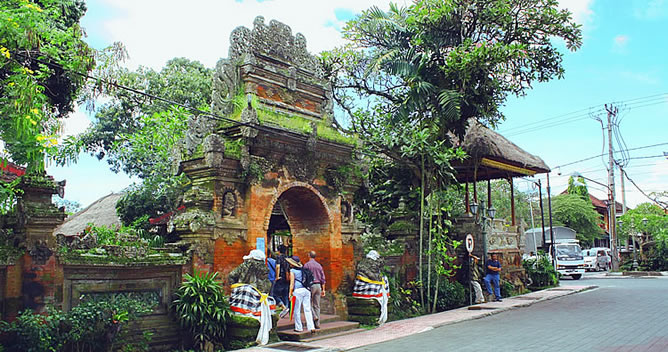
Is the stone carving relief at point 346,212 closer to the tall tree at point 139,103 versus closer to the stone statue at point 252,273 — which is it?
the stone statue at point 252,273

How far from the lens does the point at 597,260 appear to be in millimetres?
37281

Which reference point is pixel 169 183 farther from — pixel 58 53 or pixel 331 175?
pixel 58 53

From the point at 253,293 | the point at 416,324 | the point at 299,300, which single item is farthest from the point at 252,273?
the point at 416,324

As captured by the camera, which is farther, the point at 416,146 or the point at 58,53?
the point at 416,146

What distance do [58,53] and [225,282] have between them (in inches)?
184

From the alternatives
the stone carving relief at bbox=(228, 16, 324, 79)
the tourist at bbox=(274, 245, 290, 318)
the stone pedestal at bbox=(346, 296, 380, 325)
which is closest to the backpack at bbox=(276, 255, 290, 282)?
the tourist at bbox=(274, 245, 290, 318)

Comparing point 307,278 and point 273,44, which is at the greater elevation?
point 273,44

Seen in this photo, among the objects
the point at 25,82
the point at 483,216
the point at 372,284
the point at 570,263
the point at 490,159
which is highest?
the point at 490,159

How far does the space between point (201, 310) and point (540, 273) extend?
15.7m

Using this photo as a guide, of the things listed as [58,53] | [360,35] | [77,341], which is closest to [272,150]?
[58,53]

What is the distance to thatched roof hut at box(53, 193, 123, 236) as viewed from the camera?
64.4ft

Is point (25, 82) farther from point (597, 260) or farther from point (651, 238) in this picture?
point (597, 260)

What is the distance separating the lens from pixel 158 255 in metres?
8.70

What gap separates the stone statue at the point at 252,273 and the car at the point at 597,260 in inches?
1302
